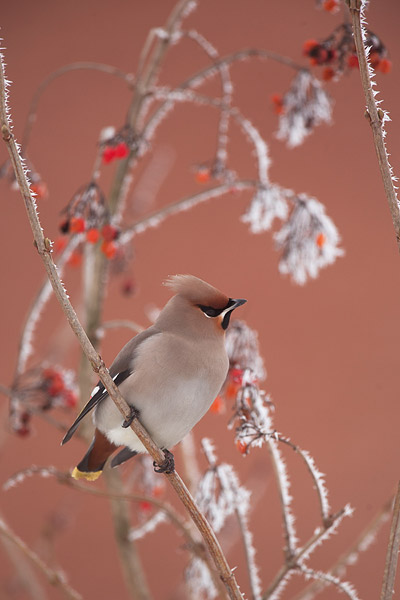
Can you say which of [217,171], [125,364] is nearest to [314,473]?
[125,364]

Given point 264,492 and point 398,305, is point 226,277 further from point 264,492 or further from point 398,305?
point 264,492

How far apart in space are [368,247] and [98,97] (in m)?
0.99

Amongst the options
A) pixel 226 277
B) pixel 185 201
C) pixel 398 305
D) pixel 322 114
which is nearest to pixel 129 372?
pixel 185 201

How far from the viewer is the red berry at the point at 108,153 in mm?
1096

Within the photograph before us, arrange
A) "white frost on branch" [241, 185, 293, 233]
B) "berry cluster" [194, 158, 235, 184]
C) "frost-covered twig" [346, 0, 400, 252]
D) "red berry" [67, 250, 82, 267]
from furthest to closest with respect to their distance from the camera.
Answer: "red berry" [67, 250, 82, 267], "berry cluster" [194, 158, 235, 184], "white frost on branch" [241, 185, 293, 233], "frost-covered twig" [346, 0, 400, 252]

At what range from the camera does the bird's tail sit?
3.29 feet

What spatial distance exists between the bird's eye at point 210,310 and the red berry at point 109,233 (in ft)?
1.00

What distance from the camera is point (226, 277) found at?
188cm

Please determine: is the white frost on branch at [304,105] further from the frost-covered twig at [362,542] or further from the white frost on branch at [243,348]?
the frost-covered twig at [362,542]

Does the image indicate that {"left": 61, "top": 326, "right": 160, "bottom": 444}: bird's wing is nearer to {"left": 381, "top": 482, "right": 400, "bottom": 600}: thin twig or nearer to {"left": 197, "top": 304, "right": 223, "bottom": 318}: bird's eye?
{"left": 197, "top": 304, "right": 223, "bottom": 318}: bird's eye

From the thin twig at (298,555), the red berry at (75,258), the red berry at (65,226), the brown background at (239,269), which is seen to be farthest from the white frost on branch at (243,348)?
the brown background at (239,269)

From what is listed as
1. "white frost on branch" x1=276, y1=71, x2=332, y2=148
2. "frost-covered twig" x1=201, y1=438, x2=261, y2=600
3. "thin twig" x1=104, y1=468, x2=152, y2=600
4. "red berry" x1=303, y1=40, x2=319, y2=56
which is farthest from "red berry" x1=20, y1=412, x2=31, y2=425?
"red berry" x1=303, y1=40, x2=319, y2=56

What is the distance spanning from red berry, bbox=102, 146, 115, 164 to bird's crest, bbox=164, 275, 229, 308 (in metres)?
0.33

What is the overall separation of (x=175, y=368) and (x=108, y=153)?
0.42 m
